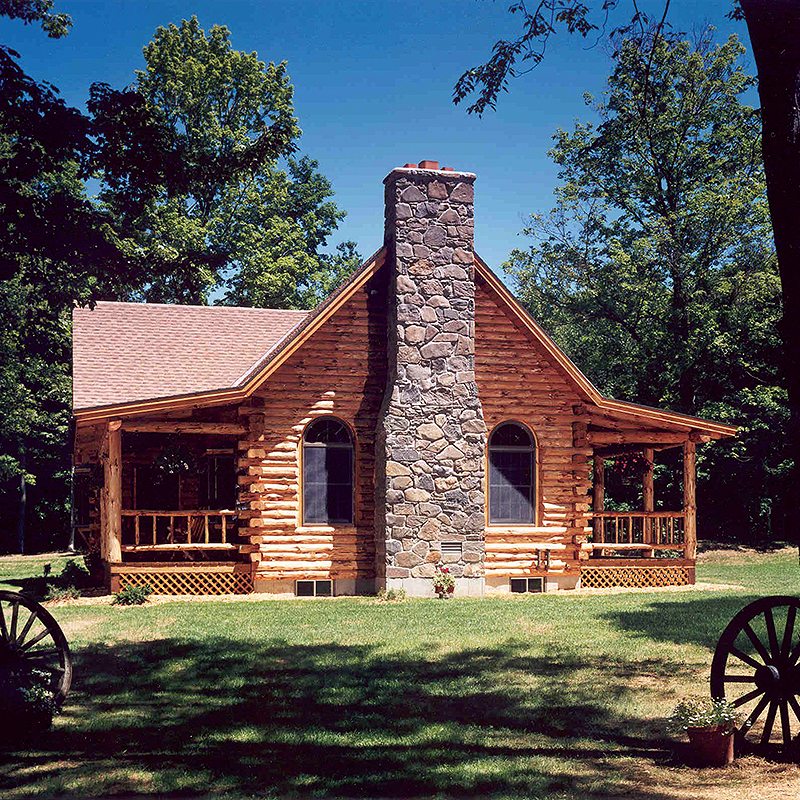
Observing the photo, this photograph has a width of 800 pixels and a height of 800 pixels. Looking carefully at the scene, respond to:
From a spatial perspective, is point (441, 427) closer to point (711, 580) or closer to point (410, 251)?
point (410, 251)

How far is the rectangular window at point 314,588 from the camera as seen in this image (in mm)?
20234

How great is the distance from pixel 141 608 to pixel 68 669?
8501mm

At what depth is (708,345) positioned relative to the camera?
105 feet

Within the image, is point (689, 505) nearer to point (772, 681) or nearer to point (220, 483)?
point (220, 483)

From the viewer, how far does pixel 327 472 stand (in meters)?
20.5

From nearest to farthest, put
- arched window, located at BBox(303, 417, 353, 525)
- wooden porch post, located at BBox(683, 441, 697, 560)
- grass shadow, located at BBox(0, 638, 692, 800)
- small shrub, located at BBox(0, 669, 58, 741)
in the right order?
1. grass shadow, located at BBox(0, 638, 692, 800)
2. small shrub, located at BBox(0, 669, 58, 741)
3. arched window, located at BBox(303, 417, 353, 525)
4. wooden porch post, located at BBox(683, 441, 697, 560)

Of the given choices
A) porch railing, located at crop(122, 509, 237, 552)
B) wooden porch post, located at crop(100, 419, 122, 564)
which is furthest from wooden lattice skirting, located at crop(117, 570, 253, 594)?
porch railing, located at crop(122, 509, 237, 552)

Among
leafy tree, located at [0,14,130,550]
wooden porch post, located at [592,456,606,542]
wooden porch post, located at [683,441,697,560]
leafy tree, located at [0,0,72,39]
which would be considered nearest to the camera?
leafy tree, located at [0,14,130,550]

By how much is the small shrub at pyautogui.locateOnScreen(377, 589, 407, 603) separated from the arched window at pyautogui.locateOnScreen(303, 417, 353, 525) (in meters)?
1.83

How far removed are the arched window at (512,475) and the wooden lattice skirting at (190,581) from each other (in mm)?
5187

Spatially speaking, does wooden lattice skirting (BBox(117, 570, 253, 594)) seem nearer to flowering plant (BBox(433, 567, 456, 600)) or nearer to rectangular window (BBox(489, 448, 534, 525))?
flowering plant (BBox(433, 567, 456, 600))

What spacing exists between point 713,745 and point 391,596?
11481 mm

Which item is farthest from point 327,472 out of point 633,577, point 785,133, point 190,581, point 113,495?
point 785,133

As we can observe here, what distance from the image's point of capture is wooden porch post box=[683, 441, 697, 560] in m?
22.2
